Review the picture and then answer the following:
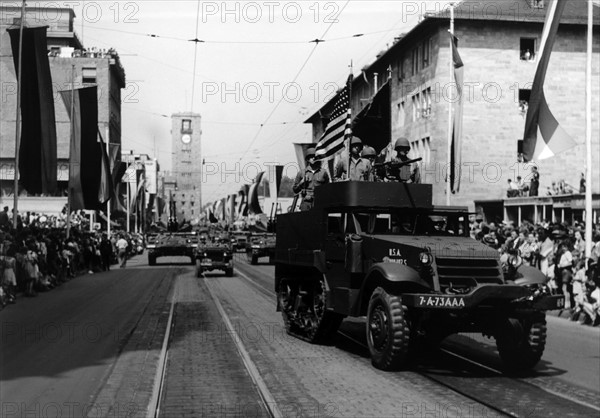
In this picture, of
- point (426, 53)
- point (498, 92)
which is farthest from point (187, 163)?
point (498, 92)

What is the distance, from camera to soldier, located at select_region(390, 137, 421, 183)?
12555mm

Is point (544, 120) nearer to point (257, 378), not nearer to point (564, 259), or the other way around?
point (564, 259)

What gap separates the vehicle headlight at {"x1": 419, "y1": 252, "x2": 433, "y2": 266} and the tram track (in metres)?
1.49

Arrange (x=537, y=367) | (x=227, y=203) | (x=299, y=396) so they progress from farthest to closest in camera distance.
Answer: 1. (x=227, y=203)
2. (x=537, y=367)
3. (x=299, y=396)

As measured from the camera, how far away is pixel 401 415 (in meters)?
8.14

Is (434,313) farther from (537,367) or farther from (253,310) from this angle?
(253,310)

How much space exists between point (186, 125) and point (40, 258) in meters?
129

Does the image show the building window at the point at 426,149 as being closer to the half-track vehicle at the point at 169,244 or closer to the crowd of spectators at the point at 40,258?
the half-track vehicle at the point at 169,244

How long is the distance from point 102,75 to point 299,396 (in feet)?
289

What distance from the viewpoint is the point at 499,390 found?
9.63m

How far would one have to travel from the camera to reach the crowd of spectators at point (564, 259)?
16.6 meters

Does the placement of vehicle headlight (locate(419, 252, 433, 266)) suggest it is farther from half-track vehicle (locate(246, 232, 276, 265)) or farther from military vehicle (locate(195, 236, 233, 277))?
half-track vehicle (locate(246, 232, 276, 265))

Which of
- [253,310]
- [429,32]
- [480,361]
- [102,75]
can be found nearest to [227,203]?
[102,75]

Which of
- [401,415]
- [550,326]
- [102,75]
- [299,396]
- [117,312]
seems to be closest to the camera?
[401,415]
